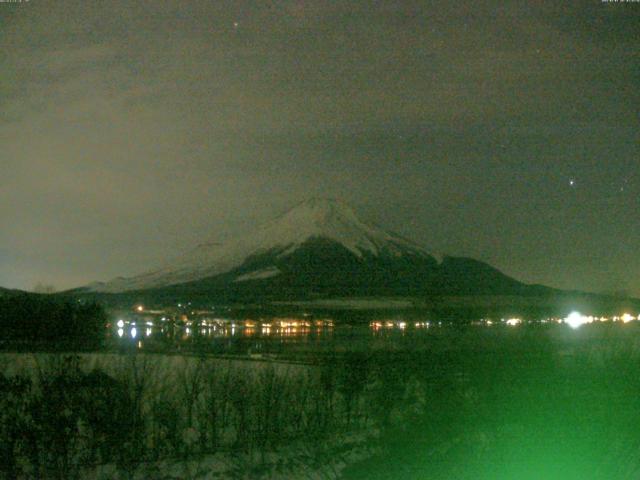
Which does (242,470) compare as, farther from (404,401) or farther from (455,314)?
(455,314)

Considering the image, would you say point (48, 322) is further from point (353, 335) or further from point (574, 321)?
point (574, 321)

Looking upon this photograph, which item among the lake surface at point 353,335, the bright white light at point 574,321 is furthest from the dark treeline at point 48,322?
the bright white light at point 574,321

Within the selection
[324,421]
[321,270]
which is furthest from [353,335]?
[321,270]

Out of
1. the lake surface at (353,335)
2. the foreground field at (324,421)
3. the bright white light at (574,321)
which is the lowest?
the foreground field at (324,421)

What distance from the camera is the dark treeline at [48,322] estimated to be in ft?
122

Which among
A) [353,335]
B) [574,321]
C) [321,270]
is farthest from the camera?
[321,270]

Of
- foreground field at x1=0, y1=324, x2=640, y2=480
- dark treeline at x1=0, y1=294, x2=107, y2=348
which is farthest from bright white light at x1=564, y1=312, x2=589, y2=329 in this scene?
foreground field at x1=0, y1=324, x2=640, y2=480

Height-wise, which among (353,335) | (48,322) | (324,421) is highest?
(48,322)

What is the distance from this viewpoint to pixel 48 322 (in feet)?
125

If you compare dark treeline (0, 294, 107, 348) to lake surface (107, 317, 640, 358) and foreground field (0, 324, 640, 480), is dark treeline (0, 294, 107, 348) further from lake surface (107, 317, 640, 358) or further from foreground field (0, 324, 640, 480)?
foreground field (0, 324, 640, 480)

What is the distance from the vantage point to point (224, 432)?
14.8m

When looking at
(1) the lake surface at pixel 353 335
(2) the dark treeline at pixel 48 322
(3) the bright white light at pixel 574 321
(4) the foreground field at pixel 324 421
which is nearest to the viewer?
(4) the foreground field at pixel 324 421

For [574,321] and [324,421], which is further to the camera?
[574,321]

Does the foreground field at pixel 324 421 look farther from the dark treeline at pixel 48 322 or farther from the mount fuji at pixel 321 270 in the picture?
the mount fuji at pixel 321 270
